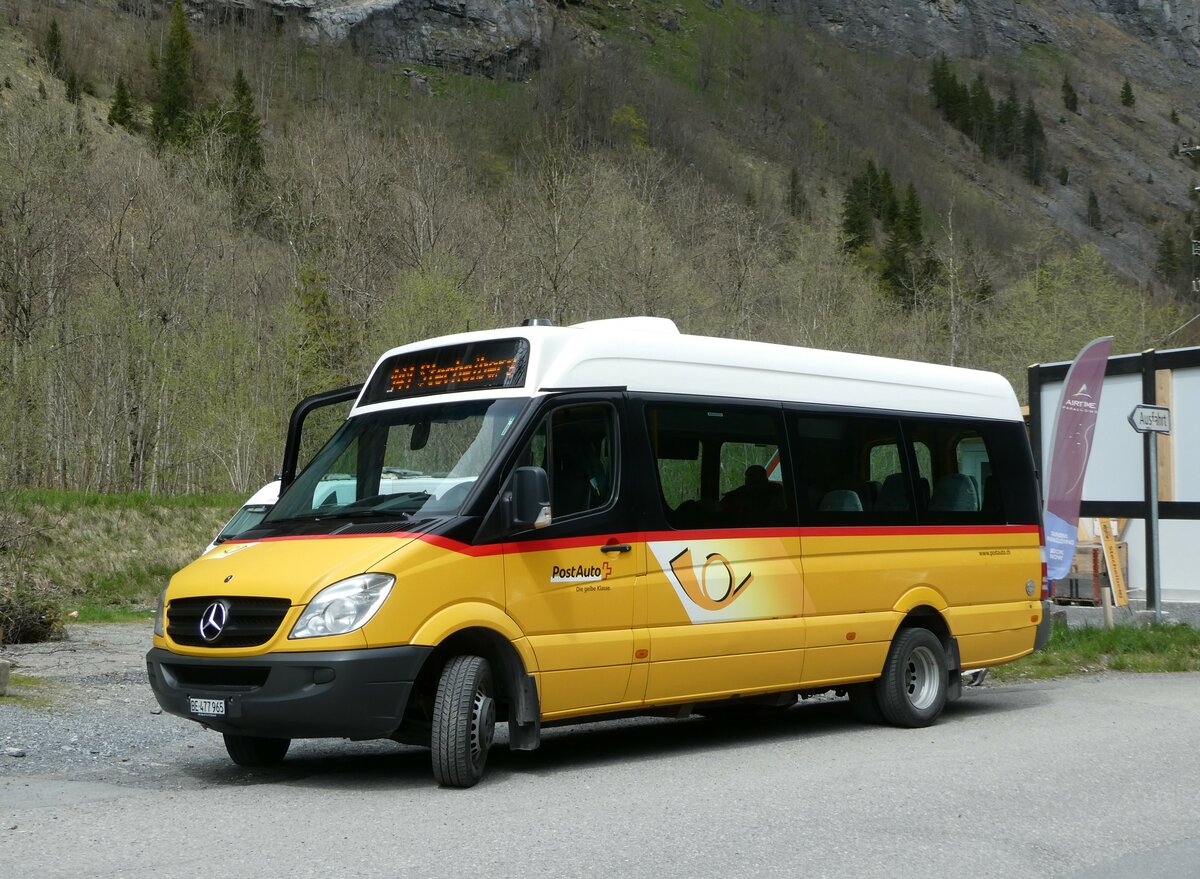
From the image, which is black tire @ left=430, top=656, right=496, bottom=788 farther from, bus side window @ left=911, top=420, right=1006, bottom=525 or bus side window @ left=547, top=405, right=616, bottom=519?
bus side window @ left=911, top=420, right=1006, bottom=525

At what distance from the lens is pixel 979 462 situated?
38.4 ft

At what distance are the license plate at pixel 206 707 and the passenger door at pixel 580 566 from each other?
1.73m

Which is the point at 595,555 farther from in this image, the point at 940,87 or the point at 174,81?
the point at 940,87

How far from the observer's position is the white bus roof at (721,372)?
877 centimetres

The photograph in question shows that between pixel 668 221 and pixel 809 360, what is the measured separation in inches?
1869

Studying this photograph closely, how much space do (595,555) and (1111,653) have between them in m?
9.13

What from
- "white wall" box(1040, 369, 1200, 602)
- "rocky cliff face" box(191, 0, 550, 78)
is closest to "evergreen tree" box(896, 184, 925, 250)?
"rocky cliff face" box(191, 0, 550, 78)

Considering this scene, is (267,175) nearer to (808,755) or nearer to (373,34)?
(808,755)

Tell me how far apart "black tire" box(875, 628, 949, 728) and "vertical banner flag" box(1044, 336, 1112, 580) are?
6.16 metres

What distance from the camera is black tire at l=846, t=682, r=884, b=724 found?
35.5 ft

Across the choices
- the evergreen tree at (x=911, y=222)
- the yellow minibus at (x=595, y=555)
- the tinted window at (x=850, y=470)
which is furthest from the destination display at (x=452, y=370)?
the evergreen tree at (x=911, y=222)

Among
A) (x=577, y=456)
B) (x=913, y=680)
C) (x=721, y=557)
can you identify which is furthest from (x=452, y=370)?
(x=913, y=680)

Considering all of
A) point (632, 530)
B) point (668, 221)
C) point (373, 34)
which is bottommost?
point (632, 530)

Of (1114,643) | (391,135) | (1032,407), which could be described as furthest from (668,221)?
(1114,643)
